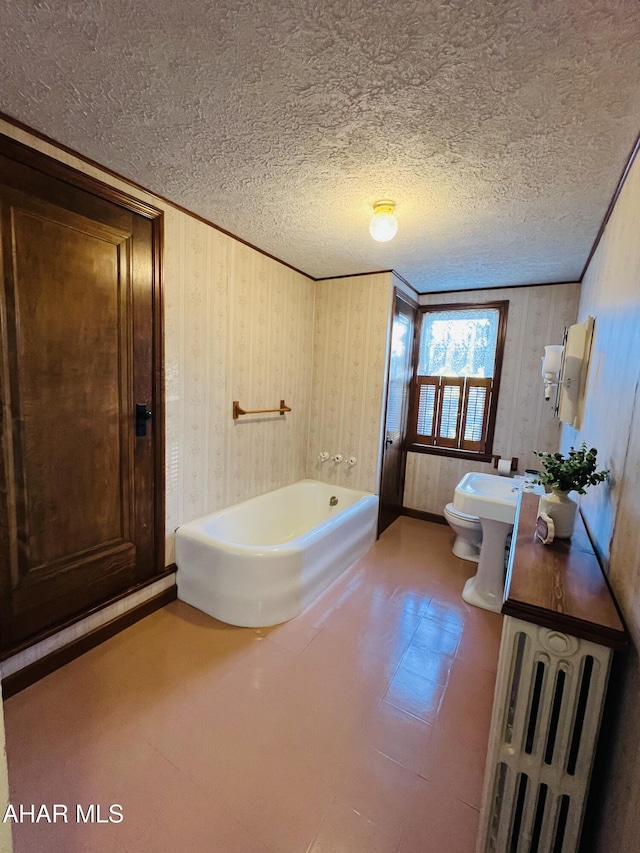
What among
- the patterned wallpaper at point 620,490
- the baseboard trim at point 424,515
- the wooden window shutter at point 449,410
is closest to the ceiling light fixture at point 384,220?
the patterned wallpaper at point 620,490

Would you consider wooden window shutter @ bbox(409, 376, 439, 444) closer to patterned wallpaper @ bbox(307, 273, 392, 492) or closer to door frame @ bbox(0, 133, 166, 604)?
patterned wallpaper @ bbox(307, 273, 392, 492)

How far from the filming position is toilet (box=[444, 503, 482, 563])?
2584mm

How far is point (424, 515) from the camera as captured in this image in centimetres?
364

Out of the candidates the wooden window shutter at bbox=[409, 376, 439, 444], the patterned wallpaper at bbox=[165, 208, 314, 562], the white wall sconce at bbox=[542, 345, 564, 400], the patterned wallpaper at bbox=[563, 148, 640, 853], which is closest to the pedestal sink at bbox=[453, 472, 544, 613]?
the patterned wallpaper at bbox=[563, 148, 640, 853]

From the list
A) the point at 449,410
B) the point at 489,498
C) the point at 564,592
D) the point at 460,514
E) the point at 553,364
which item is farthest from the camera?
the point at 449,410

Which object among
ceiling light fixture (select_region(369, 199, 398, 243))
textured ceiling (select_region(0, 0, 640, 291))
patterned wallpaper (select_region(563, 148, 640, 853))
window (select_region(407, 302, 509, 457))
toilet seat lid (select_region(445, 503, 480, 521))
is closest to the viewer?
patterned wallpaper (select_region(563, 148, 640, 853))

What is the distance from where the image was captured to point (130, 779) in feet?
3.96

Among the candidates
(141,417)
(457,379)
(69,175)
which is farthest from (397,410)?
(69,175)

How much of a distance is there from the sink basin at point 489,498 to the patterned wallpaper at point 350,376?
0.80 metres

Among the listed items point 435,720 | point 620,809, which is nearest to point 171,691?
point 435,720

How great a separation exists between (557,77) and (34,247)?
6.37 feet

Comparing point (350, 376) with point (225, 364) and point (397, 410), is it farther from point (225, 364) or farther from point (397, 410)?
point (225, 364)

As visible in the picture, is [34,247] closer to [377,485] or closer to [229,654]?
[229,654]

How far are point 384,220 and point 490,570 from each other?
2191mm
